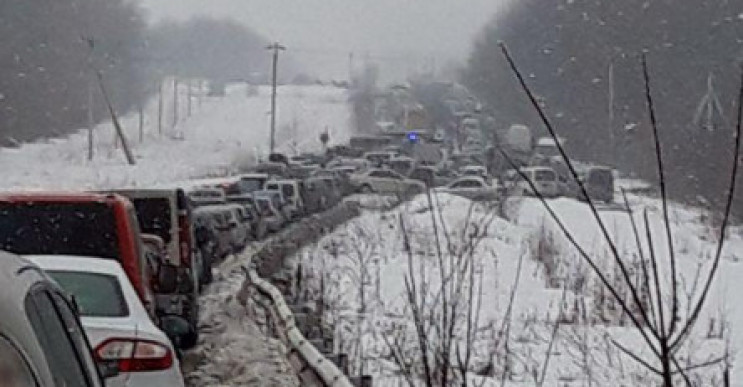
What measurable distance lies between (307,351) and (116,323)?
401cm

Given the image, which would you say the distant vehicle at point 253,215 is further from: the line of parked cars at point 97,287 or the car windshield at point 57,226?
the car windshield at point 57,226

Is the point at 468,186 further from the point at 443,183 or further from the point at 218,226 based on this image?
the point at 218,226

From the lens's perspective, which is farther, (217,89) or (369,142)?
(217,89)

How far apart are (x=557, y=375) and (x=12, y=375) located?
14.9 metres

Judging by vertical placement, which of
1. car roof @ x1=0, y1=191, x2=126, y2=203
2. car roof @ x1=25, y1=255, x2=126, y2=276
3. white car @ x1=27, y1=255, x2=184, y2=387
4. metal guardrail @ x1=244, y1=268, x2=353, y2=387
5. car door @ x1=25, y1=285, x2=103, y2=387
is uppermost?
car door @ x1=25, y1=285, x2=103, y2=387

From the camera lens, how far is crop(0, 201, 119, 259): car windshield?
13172 mm

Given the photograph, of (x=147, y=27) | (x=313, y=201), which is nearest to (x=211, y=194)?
(x=313, y=201)

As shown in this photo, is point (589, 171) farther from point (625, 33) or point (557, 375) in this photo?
point (557, 375)

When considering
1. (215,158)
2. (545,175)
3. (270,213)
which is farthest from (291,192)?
(215,158)

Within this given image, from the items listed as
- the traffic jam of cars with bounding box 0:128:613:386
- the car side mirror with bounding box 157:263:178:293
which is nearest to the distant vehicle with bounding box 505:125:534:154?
the traffic jam of cars with bounding box 0:128:613:386

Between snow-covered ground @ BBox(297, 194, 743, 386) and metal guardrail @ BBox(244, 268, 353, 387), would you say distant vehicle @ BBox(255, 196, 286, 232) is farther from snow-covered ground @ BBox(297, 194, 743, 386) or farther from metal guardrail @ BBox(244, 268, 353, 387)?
metal guardrail @ BBox(244, 268, 353, 387)

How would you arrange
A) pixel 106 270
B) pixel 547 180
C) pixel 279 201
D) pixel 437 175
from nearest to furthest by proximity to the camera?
pixel 106 270 < pixel 279 201 < pixel 547 180 < pixel 437 175

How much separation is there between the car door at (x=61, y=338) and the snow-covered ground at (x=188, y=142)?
1889 inches

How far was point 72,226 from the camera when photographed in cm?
1338
